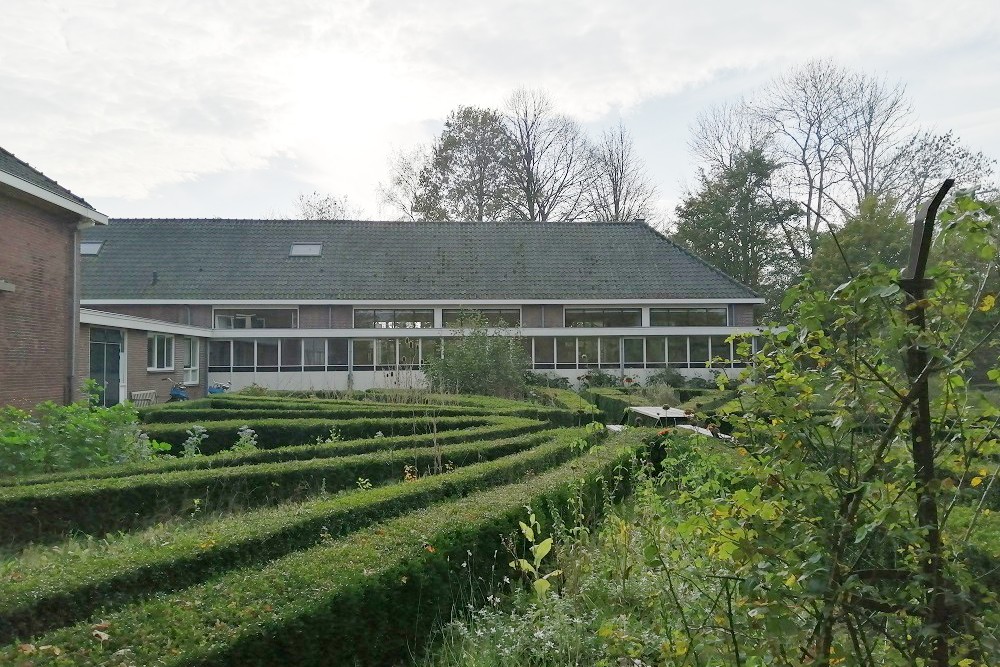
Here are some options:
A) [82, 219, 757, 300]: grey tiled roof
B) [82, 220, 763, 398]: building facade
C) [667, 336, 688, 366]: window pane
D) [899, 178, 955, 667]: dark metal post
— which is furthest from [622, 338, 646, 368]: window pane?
[899, 178, 955, 667]: dark metal post

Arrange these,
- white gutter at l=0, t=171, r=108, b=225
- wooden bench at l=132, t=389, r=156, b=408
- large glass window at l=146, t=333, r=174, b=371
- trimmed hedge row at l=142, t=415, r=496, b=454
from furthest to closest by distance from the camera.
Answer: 1. large glass window at l=146, t=333, r=174, b=371
2. wooden bench at l=132, t=389, r=156, b=408
3. white gutter at l=0, t=171, r=108, b=225
4. trimmed hedge row at l=142, t=415, r=496, b=454

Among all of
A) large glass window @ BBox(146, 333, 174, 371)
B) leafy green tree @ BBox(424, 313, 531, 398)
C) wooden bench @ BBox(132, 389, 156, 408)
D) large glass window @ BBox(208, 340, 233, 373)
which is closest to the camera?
wooden bench @ BBox(132, 389, 156, 408)

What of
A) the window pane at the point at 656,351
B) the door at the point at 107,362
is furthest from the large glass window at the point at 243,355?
the window pane at the point at 656,351

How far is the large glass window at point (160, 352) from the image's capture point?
2070 cm

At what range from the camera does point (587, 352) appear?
1110 inches

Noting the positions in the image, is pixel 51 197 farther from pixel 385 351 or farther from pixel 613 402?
pixel 385 351

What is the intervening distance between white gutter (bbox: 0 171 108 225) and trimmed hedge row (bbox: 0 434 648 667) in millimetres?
11094

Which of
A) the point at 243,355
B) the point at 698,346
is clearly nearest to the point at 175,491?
the point at 243,355

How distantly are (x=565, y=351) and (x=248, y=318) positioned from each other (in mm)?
11988

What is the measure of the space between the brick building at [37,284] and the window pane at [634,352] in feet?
61.6

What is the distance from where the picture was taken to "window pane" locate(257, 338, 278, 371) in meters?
26.7

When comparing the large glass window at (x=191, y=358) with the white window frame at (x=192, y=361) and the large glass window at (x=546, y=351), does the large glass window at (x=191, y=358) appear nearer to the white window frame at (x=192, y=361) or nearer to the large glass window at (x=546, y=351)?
the white window frame at (x=192, y=361)

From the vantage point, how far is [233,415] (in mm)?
13141

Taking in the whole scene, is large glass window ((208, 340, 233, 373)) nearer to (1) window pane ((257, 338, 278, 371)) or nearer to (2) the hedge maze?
(1) window pane ((257, 338, 278, 371))
